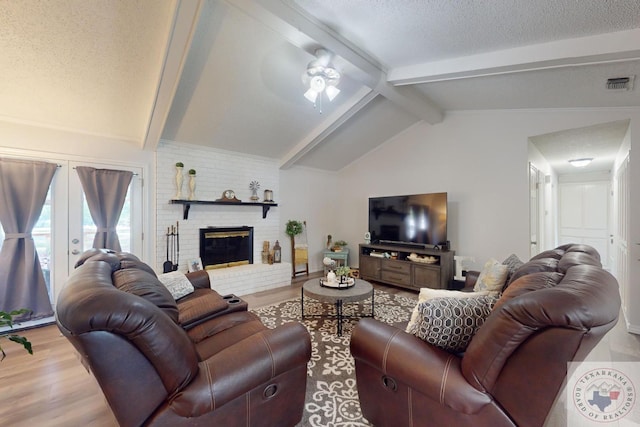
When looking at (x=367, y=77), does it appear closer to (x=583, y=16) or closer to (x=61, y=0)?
(x=583, y=16)

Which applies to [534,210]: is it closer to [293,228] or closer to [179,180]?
[293,228]

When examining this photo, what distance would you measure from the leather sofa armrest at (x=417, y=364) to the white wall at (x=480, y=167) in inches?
132

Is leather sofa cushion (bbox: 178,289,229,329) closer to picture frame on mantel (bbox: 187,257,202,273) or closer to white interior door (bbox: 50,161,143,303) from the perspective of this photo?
picture frame on mantel (bbox: 187,257,202,273)

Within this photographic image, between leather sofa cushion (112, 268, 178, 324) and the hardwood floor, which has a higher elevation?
leather sofa cushion (112, 268, 178, 324)

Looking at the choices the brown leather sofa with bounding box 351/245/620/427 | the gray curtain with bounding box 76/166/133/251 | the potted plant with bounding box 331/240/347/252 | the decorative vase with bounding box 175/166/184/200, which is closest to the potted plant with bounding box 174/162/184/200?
the decorative vase with bounding box 175/166/184/200

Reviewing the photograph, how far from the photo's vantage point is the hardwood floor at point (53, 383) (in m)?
1.78

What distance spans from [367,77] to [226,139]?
2.39 metres

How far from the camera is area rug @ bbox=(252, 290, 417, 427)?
177 cm

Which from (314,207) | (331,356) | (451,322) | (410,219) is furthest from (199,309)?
(314,207)

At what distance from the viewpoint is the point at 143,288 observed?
5.02 ft

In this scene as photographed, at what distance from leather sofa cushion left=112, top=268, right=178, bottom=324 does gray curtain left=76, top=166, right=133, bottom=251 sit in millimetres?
2262

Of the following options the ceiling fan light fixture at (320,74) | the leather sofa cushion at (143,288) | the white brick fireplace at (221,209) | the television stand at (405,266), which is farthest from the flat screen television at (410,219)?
the leather sofa cushion at (143,288)

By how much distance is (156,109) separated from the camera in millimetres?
3104

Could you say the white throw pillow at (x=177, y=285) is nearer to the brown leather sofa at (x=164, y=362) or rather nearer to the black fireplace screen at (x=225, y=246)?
the brown leather sofa at (x=164, y=362)
